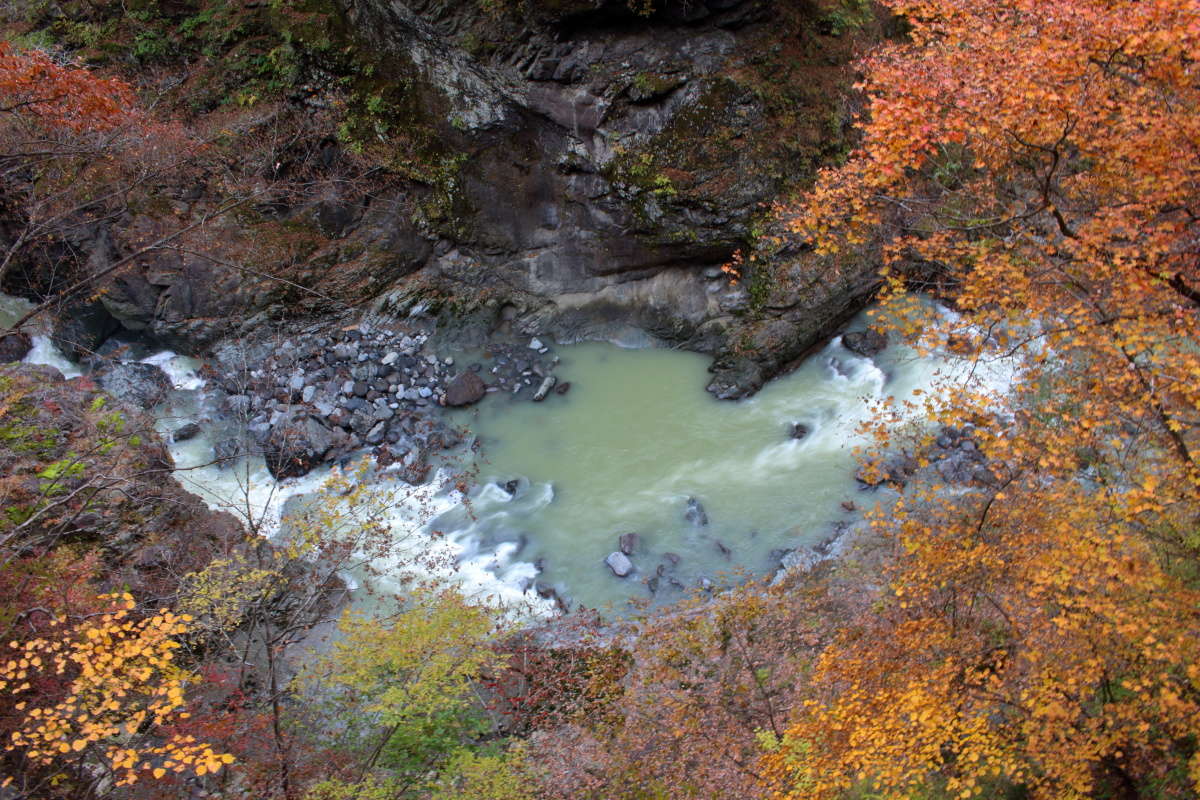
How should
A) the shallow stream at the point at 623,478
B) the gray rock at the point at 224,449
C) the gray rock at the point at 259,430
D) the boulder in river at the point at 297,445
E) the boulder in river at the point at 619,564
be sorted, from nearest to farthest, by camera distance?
1. the boulder in river at the point at 619,564
2. the shallow stream at the point at 623,478
3. the boulder in river at the point at 297,445
4. the gray rock at the point at 224,449
5. the gray rock at the point at 259,430

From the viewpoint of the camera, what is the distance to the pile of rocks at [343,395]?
47.0 ft

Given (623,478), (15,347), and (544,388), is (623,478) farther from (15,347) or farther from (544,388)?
(15,347)

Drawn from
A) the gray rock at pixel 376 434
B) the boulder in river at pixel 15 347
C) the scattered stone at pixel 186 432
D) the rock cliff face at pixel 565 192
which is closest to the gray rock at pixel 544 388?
the rock cliff face at pixel 565 192

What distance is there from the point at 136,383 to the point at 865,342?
1479 centimetres

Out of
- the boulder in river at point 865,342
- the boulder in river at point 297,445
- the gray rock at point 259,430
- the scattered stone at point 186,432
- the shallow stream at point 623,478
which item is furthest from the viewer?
the boulder in river at point 865,342

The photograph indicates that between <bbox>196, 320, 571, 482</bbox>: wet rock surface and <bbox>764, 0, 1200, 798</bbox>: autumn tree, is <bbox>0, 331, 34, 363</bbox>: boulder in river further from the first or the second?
<bbox>764, 0, 1200, 798</bbox>: autumn tree

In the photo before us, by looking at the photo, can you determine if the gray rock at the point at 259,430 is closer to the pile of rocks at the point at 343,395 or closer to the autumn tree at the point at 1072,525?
the pile of rocks at the point at 343,395

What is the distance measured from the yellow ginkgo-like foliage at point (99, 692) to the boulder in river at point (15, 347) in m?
10.5

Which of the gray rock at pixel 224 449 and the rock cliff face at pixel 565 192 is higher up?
the rock cliff face at pixel 565 192

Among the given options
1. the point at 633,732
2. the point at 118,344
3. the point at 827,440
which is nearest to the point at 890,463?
the point at 827,440

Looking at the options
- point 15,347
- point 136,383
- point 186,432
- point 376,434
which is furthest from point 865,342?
point 15,347

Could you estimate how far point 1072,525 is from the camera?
260 inches

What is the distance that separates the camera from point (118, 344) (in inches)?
647

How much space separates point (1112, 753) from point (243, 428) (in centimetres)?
1361
